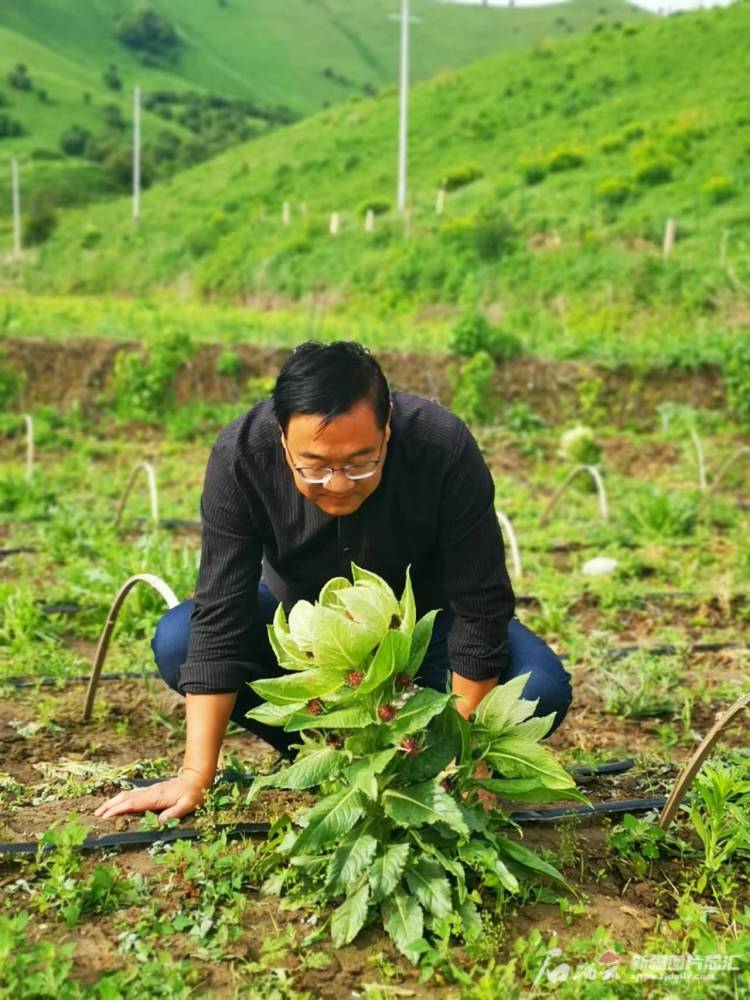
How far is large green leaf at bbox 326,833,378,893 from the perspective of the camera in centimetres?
210

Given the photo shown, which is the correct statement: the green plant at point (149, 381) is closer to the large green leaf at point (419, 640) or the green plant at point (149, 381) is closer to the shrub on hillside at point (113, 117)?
the large green leaf at point (419, 640)

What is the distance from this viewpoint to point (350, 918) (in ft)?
6.93

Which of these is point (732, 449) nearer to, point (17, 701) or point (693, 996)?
point (17, 701)

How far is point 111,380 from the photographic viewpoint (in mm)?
11820

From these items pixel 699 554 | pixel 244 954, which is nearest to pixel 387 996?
pixel 244 954

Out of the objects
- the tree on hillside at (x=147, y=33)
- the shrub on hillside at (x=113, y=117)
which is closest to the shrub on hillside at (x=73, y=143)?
the shrub on hillside at (x=113, y=117)

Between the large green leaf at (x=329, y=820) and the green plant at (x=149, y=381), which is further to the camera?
the green plant at (x=149, y=381)

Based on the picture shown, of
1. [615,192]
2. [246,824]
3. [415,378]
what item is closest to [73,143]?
[615,192]

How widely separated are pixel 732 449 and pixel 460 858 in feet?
25.4

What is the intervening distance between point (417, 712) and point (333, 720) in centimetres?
16

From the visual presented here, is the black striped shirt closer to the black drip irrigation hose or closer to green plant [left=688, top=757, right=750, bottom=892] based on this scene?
the black drip irrigation hose

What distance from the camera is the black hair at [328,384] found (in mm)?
2146

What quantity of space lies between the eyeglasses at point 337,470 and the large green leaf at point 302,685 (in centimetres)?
41

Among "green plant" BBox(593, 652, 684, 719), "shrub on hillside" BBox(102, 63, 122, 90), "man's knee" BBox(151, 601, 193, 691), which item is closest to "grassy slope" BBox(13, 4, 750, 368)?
"green plant" BBox(593, 652, 684, 719)
